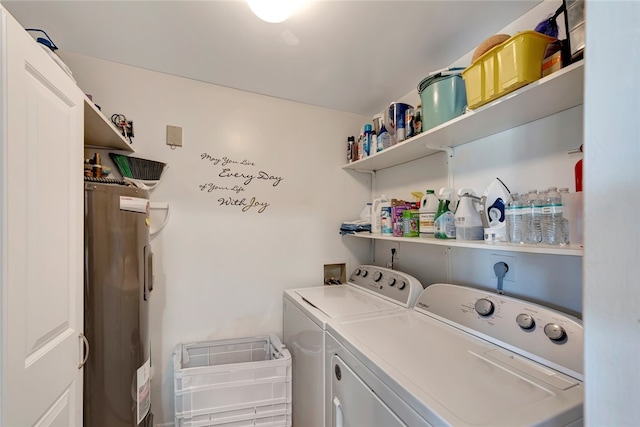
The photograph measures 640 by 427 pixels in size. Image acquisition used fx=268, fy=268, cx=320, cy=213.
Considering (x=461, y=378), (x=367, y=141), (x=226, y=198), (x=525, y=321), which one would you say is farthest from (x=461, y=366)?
(x=226, y=198)

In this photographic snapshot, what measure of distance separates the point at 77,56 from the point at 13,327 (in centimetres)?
169

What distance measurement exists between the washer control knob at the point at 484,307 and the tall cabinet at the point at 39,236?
5.01 ft

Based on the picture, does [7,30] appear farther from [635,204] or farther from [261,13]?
[635,204]

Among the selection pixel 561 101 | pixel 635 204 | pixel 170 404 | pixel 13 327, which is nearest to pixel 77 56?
pixel 13 327

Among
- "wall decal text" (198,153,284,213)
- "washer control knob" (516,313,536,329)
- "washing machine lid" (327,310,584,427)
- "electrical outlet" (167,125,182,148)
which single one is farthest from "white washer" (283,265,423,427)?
"electrical outlet" (167,125,182,148)

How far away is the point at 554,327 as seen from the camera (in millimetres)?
938

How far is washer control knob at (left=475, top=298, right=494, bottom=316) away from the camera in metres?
1.16

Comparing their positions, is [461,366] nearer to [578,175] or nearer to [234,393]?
[578,175]

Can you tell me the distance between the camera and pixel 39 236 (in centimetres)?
75

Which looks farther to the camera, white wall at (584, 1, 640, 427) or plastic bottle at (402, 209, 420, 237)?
plastic bottle at (402, 209, 420, 237)

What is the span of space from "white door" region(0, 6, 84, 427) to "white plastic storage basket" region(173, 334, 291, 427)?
0.54 m

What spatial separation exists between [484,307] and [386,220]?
32.5 inches

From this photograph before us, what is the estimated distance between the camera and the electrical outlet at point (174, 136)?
5.88 feet

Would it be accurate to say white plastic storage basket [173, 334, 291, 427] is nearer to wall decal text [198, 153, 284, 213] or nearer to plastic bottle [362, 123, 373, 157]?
wall decal text [198, 153, 284, 213]
